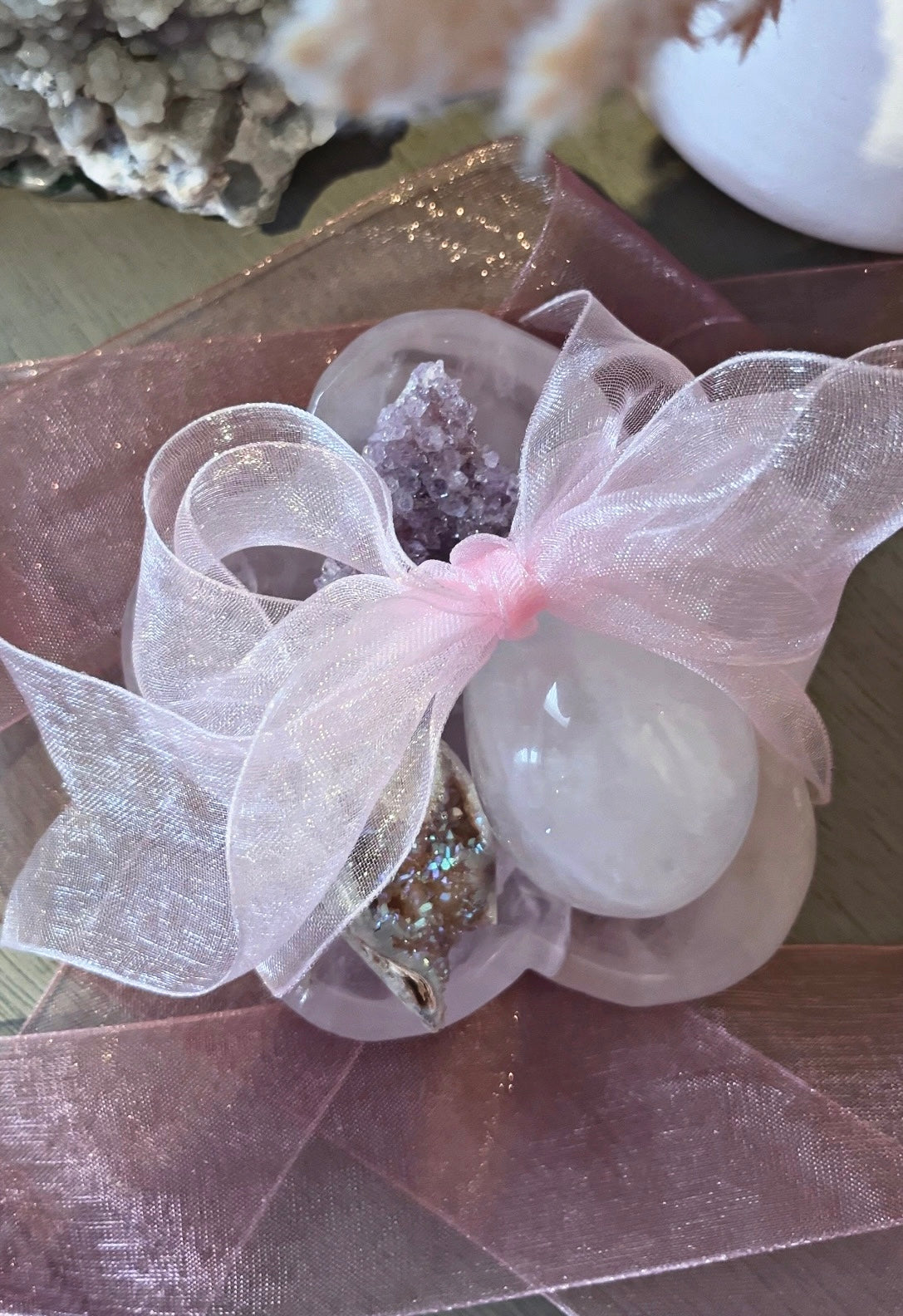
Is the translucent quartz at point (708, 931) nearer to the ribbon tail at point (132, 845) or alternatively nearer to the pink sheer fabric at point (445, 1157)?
the pink sheer fabric at point (445, 1157)

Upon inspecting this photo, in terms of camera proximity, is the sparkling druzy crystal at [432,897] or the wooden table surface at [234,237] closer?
the sparkling druzy crystal at [432,897]

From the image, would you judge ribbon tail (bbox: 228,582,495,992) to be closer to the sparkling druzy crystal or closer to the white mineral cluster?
the sparkling druzy crystal

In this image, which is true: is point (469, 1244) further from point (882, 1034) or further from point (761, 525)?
point (761, 525)

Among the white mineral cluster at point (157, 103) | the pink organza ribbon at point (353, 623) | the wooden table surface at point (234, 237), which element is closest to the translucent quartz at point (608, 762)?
the pink organza ribbon at point (353, 623)

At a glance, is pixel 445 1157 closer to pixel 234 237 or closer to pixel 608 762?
pixel 608 762

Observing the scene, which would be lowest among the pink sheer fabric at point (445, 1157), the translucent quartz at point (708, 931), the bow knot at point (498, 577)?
the pink sheer fabric at point (445, 1157)

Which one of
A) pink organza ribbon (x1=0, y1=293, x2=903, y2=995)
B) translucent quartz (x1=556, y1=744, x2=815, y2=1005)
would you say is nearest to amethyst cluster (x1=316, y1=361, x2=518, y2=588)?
pink organza ribbon (x1=0, y1=293, x2=903, y2=995)
